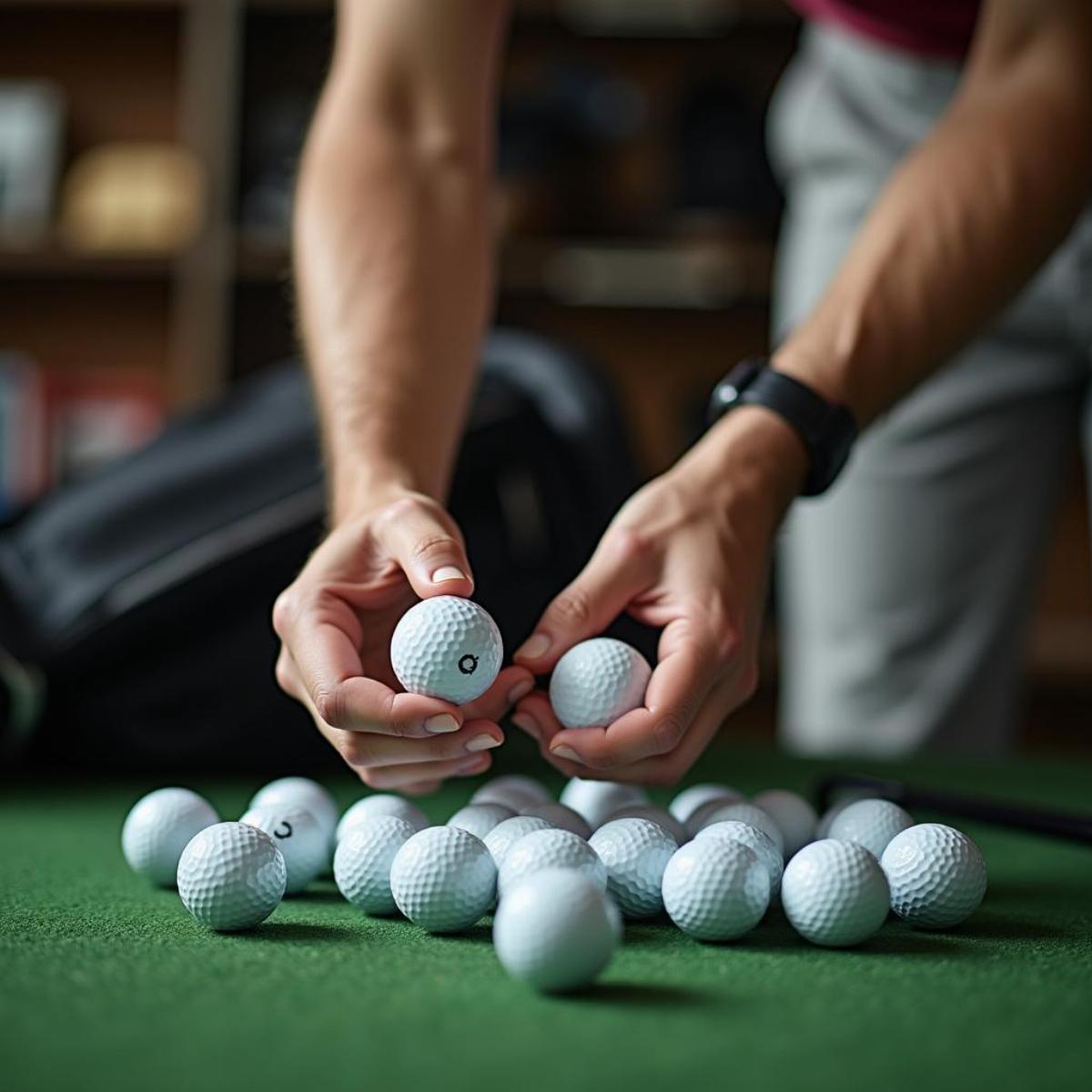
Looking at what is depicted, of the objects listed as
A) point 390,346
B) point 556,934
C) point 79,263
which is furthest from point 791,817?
point 79,263

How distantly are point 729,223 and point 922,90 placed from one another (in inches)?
55.1

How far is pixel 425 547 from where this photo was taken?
1.04 m

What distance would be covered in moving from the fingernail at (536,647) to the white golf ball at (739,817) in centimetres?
17

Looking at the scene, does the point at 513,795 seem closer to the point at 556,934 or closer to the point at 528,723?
the point at 528,723

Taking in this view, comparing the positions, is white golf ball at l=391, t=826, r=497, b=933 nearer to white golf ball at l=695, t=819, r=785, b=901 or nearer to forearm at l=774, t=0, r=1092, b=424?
white golf ball at l=695, t=819, r=785, b=901

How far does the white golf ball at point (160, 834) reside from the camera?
1.04 metres

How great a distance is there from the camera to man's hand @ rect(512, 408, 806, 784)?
1.01 m

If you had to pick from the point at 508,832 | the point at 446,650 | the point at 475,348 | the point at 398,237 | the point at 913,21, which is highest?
the point at 913,21

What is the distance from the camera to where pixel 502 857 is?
0.97 meters

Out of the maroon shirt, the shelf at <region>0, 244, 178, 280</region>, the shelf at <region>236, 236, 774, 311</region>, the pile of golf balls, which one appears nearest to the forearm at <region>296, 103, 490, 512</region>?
the pile of golf balls

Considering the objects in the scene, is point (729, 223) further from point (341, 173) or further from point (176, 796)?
point (176, 796)

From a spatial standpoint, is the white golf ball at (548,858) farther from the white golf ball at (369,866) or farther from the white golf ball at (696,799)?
the white golf ball at (696,799)

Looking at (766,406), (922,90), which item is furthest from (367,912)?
(922,90)

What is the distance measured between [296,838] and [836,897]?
1.29 feet
